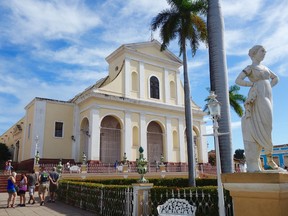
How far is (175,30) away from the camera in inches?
690

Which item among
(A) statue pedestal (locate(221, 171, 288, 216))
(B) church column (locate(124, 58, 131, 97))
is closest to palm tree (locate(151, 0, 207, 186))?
(B) church column (locate(124, 58, 131, 97))

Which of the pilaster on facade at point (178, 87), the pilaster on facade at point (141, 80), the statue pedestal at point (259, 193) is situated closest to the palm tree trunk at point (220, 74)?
the statue pedestal at point (259, 193)

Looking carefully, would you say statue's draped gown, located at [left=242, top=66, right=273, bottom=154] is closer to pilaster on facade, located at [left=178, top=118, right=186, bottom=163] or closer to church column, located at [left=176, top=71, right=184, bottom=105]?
pilaster on facade, located at [left=178, top=118, right=186, bottom=163]

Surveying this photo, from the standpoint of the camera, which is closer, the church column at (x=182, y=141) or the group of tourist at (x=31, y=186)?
the group of tourist at (x=31, y=186)

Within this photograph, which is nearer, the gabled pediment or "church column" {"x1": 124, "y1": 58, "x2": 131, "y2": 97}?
"church column" {"x1": 124, "y1": 58, "x2": 131, "y2": 97}

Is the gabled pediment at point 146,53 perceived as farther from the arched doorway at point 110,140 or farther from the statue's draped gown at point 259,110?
the statue's draped gown at point 259,110

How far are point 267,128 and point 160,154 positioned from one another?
77.0 feet

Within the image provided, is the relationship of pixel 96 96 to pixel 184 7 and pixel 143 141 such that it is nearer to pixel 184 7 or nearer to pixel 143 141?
pixel 143 141

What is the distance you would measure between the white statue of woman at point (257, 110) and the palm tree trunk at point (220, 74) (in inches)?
185

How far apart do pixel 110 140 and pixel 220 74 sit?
16863mm

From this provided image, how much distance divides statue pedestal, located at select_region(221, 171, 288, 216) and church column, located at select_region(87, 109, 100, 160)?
776 inches

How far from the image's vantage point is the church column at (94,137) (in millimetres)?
22594

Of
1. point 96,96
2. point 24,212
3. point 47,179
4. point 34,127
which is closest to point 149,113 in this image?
point 96,96

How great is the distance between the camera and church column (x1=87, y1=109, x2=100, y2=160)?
74.1 feet
